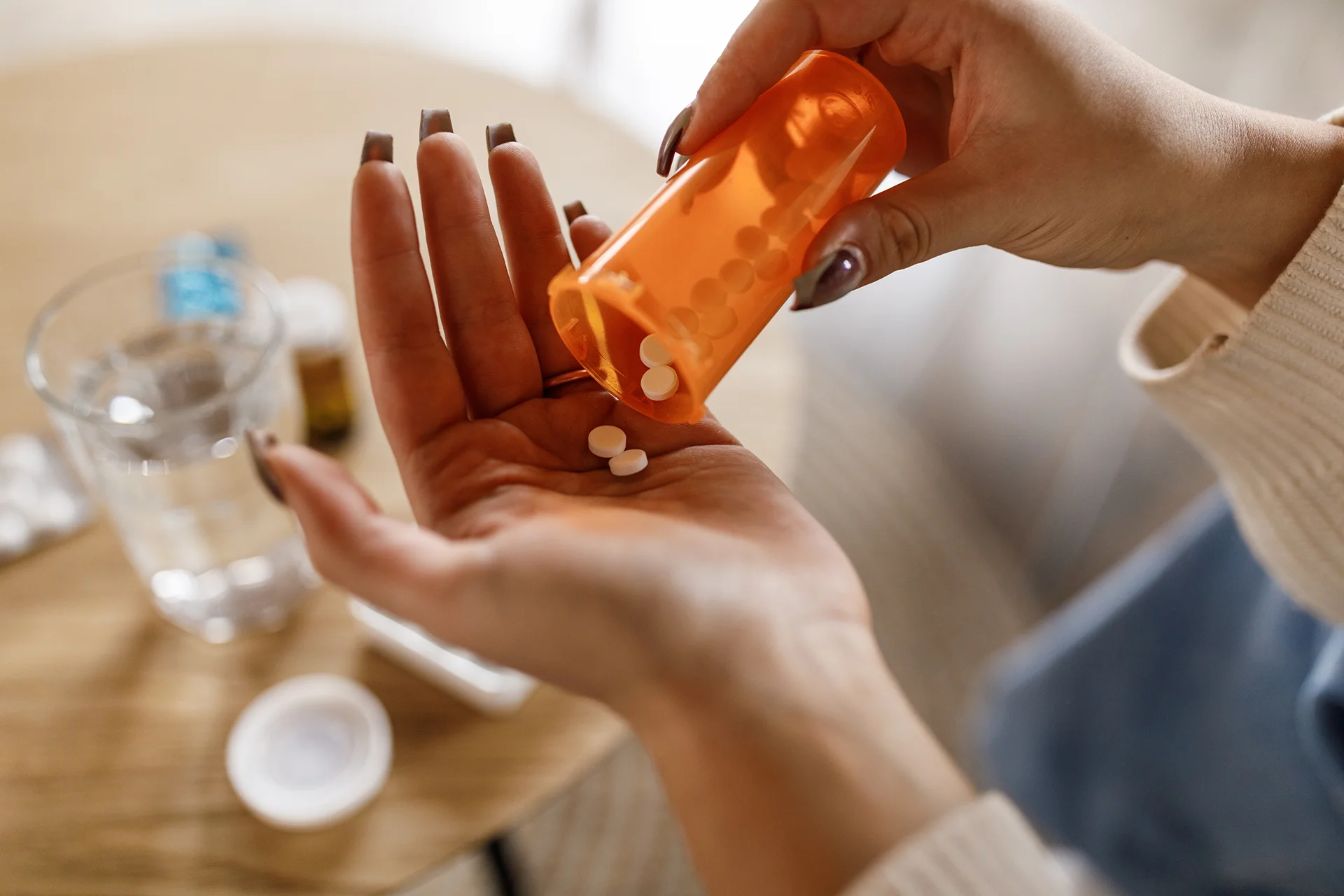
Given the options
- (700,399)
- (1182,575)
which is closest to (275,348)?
(700,399)

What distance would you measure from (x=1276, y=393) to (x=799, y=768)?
17.9 inches

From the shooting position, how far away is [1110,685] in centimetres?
102

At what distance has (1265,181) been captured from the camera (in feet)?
2.08

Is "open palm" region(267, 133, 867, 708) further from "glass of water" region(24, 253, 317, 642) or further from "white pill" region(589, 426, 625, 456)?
"glass of water" region(24, 253, 317, 642)

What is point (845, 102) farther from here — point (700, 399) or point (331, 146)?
point (331, 146)

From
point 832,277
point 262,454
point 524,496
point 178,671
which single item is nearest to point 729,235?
point 832,277

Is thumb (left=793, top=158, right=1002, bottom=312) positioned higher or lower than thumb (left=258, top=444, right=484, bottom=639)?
higher

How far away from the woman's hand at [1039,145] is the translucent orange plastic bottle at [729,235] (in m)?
0.03

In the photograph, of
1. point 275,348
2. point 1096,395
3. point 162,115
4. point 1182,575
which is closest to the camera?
point 275,348

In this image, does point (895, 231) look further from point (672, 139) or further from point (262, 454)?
point (262, 454)

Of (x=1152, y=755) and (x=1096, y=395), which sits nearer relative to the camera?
(x=1152, y=755)

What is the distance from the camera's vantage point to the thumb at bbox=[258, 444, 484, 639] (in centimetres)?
48

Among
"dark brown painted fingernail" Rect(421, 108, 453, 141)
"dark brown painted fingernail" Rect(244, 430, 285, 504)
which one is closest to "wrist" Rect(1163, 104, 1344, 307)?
"dark brown painted fingernail" Rect(421, 108, 453, 141)

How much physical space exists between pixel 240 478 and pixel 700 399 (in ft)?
1.32
